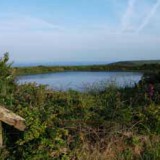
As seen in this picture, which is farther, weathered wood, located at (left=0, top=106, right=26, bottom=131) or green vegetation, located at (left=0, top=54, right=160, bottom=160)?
green vegetation, located at (left=0, top=54, right=160, bottom=160)

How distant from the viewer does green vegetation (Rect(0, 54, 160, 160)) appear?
28.1 feet

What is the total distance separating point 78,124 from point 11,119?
1.37 meters

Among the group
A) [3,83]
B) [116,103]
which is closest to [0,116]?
[3,83]

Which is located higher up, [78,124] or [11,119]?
[11,119]

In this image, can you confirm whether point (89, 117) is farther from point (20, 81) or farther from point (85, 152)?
point (20, 81)

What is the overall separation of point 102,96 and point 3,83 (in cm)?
221

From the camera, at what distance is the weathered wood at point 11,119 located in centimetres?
841

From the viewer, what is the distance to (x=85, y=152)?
8.70m

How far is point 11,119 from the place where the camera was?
27.7 ft

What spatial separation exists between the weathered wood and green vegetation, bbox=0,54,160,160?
12 centimetres

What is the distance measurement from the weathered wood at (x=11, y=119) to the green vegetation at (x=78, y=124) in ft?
0.39

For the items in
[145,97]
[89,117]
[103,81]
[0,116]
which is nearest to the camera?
[0,116]

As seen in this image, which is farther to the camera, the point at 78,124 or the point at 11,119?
the point at 78,124

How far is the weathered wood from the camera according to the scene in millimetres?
8406
